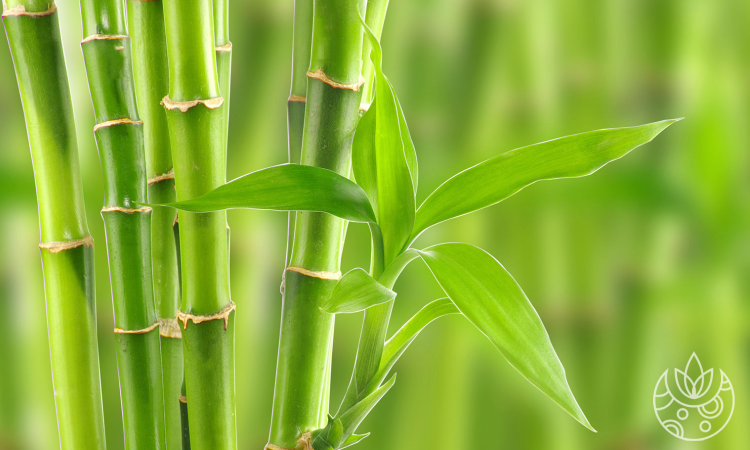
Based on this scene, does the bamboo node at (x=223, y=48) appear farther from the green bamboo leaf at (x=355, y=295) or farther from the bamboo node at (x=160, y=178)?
the green bamboo leaf at (x=355, y=295)

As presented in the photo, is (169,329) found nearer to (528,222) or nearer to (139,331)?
(139,331)

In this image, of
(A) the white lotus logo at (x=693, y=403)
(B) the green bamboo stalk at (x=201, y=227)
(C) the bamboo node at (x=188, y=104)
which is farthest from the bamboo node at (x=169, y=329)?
(A) the white lotus logo at (x=693, y=403)

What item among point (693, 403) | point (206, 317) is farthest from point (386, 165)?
point (693, 403)

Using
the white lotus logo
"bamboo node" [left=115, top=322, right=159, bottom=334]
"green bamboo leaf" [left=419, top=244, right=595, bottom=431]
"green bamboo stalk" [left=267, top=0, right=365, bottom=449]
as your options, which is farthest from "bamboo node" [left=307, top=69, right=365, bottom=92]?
the white lotus logo

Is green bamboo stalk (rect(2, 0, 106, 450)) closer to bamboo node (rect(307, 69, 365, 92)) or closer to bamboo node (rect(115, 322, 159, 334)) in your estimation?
bamboo node (rect(115, 322, 159, 334))

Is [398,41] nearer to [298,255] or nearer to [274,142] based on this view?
[274,142]
